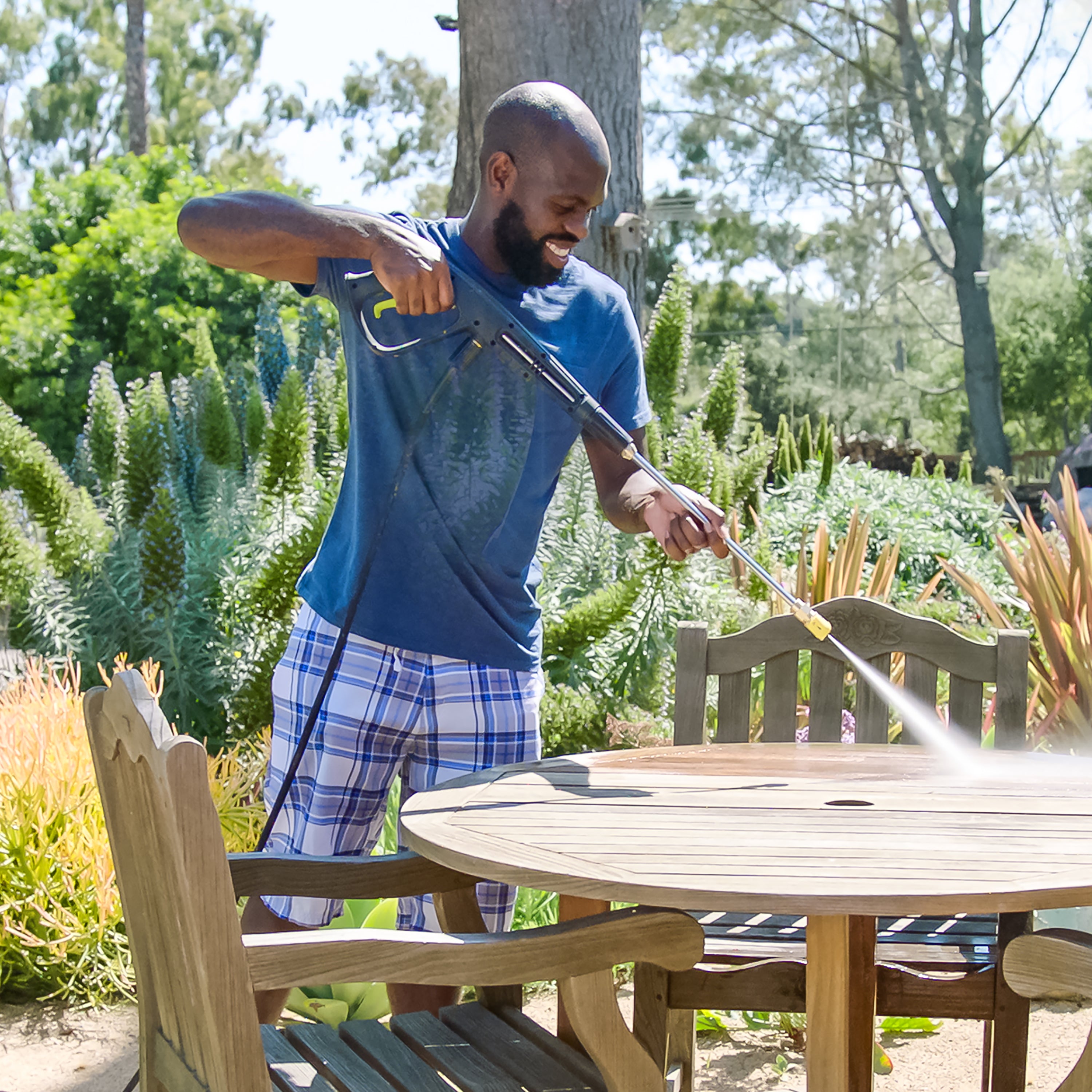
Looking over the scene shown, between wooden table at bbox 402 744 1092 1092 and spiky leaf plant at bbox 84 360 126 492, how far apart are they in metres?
3.44

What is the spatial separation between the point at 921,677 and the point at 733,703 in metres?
0.40

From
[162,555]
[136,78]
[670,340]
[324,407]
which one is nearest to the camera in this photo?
[162,555]

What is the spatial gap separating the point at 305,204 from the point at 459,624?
710 millimetres

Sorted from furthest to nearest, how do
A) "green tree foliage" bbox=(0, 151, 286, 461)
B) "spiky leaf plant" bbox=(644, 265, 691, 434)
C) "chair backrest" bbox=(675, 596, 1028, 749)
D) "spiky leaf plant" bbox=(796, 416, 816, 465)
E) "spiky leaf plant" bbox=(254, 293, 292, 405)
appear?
"spiky leaf plant" bbox=(796, 416, 816, 465)
"green tree foliage" bbox=(0, 151, 286, 461)
"spiky leaf plant" bbox=(254, 293, 292, 405)
"spiky leaf plant" bbox=(644, 265, 691, 434)
"chair backrest" bbox=(675, 596, 1028, 749)

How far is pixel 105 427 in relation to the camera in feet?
16.2

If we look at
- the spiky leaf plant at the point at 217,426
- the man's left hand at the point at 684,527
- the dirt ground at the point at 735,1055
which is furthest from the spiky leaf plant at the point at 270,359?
the man's left hand at the point at 684,527

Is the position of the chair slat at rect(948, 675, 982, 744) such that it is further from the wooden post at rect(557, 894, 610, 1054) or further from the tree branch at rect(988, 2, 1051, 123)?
the tree branch at rect(988, 2, 1051, 123)

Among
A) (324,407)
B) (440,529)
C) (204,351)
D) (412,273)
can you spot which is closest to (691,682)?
(440,529)

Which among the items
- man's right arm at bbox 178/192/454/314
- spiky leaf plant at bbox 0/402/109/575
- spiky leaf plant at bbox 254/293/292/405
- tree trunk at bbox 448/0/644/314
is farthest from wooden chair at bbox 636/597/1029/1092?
spiky leaf plant at bbox 254/293/292/405

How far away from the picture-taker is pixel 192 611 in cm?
459

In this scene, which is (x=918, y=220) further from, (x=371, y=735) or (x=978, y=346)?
(x=371, y=735)

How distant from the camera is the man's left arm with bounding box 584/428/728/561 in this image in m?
1.96

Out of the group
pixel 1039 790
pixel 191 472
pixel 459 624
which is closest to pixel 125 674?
pixel 459 624

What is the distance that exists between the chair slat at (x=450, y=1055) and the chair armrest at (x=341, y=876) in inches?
7.1
